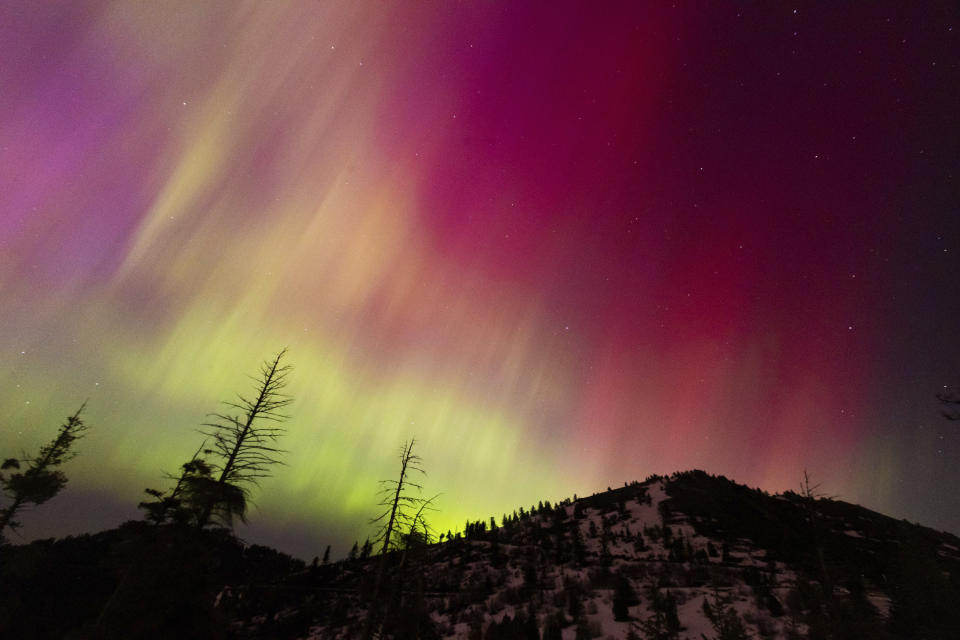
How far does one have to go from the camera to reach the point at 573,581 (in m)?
40.4

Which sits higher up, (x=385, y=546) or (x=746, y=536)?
(x=746, y=536)

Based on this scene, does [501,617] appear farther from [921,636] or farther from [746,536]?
[746,536]

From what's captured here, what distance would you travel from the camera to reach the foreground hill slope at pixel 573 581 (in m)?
18.7

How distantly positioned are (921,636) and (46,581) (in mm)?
81566

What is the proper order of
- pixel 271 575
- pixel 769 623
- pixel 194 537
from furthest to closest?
1. pixel 271 575
2. pixel 769 623
3. pixel 194 537

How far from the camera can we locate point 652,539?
53438mm

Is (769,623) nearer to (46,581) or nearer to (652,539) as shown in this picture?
(652,539)

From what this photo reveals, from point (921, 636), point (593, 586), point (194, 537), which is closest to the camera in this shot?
point (194, 537)

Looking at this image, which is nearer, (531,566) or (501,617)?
(501,617)

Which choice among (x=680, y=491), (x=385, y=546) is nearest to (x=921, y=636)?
(x=385, y=546)

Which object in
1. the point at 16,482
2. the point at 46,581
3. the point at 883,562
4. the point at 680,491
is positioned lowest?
the point at 46,581

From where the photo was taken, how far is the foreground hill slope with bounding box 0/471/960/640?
18.7 metres

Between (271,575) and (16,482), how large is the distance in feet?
207

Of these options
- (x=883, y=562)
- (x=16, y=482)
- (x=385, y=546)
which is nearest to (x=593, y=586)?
(x=385, y=546)
